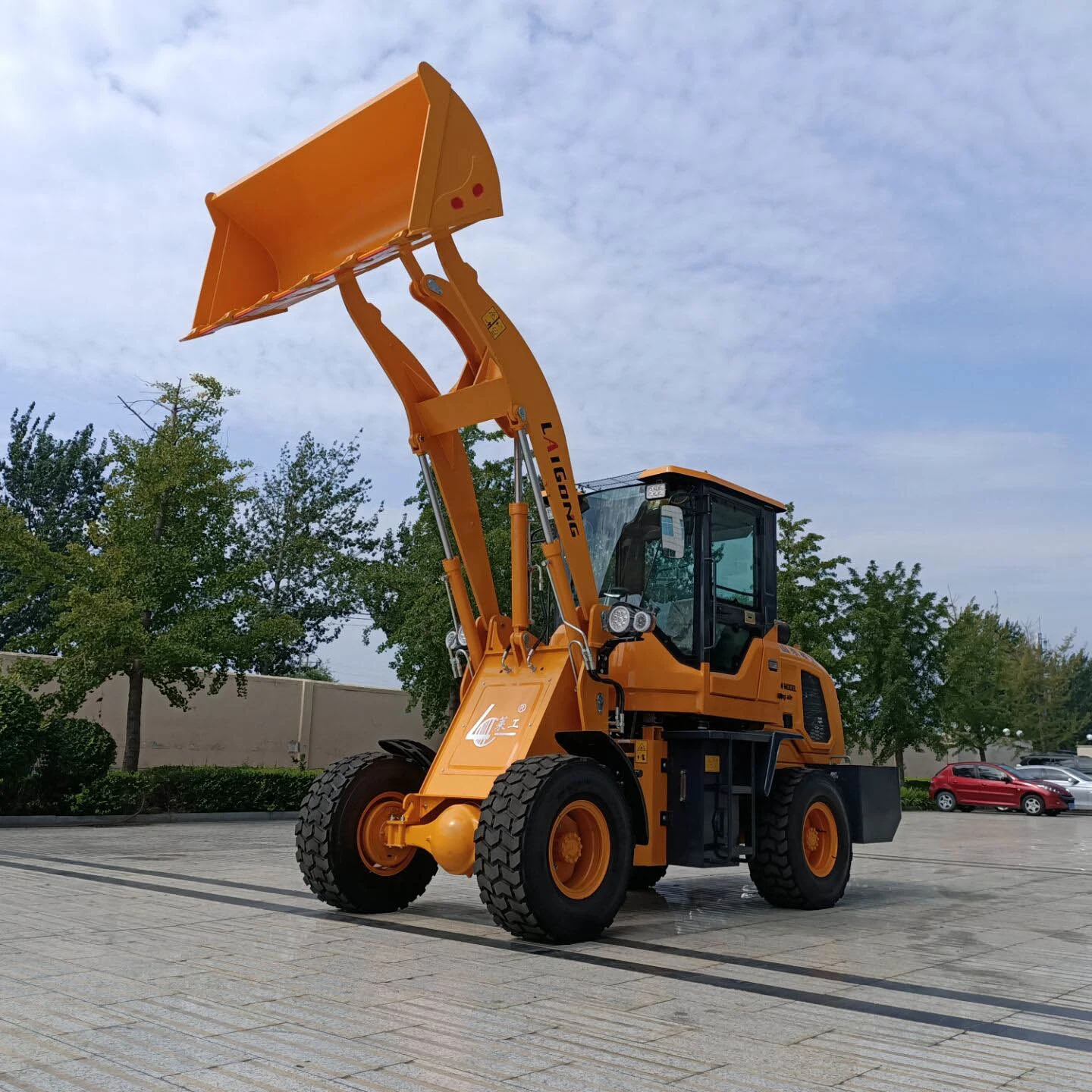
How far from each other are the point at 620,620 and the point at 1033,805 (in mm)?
25573

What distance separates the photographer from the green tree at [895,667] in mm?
31547

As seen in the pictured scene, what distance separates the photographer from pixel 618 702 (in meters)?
8.54

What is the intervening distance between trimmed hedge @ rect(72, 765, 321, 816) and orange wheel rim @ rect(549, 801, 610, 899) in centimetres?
1344

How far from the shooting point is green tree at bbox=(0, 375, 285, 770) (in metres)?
19.1

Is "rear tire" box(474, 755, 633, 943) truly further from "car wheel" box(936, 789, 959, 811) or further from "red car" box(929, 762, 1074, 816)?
"car wheel" box(936, 789, 959, 811)

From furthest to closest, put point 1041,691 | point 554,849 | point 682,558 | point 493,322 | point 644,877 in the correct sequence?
1. point 1041,691
2. point 644,877
3. point 682,558
4. point 493,322
5. point 554,849

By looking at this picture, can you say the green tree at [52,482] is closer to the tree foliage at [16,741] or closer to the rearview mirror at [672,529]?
the tree foliage at [16,741]

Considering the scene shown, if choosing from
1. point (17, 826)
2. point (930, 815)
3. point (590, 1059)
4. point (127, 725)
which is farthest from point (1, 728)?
point (930, 815)

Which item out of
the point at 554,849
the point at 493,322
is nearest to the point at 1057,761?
the point at 554,849

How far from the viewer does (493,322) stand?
822 cm

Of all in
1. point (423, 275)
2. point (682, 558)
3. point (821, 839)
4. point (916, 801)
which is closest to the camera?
point (423, 275)

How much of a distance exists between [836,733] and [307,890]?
5020 millimetres

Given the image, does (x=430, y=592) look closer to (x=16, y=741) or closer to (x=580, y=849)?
(x=16, y=741)

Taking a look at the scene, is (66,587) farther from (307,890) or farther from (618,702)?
(618,702)
